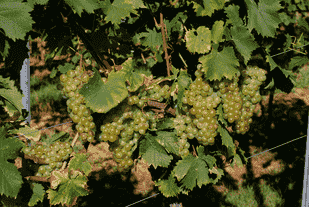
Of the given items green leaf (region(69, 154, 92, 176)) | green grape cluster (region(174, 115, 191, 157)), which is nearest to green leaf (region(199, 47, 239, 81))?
green grape cluster (region(174, 115, 191, 157))

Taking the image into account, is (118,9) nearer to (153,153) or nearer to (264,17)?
(153,153)

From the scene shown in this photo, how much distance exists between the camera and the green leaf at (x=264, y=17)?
1688 millimetres

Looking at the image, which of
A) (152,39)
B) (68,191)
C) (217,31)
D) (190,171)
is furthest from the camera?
(152,39)

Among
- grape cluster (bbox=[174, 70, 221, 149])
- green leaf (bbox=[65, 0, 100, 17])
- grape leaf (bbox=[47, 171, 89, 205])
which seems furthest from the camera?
grape cluster (bbox=[174, 70, 221, 149])

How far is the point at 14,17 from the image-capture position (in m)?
1.24

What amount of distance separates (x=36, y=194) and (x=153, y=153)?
0.73 m

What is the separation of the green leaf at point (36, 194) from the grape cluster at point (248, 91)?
1.28 metres

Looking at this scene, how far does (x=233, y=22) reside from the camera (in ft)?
5.56

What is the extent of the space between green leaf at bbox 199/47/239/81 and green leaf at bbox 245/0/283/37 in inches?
10.1

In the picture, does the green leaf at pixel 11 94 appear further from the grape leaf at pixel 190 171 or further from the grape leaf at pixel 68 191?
the grape leaf at pixel 190 171

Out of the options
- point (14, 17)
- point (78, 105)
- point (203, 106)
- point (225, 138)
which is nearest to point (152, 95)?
point (203, 106)

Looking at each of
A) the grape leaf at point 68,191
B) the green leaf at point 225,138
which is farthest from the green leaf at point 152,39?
the grape leaf at point 68,191

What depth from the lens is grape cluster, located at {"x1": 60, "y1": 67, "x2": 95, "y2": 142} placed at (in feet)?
4.63

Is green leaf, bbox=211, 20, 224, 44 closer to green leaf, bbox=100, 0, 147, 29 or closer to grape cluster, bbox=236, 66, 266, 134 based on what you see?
grape cluster, bbox=236, 66, 266, 134
